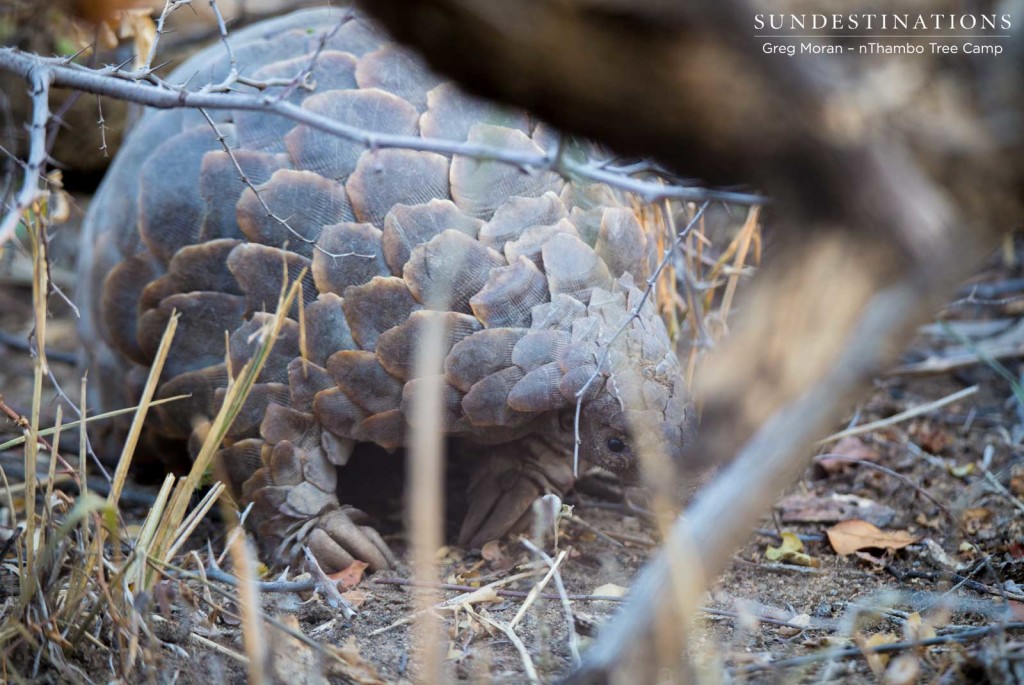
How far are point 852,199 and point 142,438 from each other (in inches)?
103

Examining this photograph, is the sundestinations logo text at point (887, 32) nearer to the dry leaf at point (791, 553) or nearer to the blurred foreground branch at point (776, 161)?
the blurred foreground branch at point (776, 161)

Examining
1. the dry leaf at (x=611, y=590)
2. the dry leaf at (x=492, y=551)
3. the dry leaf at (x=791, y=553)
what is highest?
the dry leaf at (x=791, y=553)

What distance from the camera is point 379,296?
2.60 m

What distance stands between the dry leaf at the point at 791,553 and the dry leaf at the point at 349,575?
1.12 m

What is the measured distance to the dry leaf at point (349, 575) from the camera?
8.29 feet

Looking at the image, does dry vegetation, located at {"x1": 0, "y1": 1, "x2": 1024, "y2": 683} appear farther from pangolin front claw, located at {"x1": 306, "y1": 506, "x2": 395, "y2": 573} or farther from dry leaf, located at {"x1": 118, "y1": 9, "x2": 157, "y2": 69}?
dry leaf, located at {"x1": 118, "y1": 9, "x2": 157, "y2": 69}

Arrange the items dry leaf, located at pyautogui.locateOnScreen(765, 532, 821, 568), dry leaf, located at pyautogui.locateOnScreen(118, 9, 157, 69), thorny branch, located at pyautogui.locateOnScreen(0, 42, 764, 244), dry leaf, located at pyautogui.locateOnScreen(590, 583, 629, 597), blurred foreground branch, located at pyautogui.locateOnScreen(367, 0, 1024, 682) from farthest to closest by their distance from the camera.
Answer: dry leaf, located at pyautogui.locateOnScreen(118, 9, 157, 69), dry leaf, located at pyautogui.locateOnScreen(765, 532, 821, 568), dry leaf, located at pyautogui.locateOnScreen(590, 583, 629, 597), thorny branch, located at pyautogui.locateOnScreen(0, 42, 764, 244), blurred foreground branch, located at pyautogui.locateOnScreen(367, 0, 1024, 682)

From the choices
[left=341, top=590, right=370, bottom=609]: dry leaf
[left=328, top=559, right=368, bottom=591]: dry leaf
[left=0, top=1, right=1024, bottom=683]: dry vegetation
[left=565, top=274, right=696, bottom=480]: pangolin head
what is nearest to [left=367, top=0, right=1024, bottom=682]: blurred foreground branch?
[left=0, top=1, right=1024, bottom=683]: dry vegetation

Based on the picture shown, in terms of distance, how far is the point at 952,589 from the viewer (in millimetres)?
2244

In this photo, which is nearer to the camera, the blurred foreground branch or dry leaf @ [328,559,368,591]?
the blurred foreground branch

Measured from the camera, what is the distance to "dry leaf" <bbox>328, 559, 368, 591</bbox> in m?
2.53

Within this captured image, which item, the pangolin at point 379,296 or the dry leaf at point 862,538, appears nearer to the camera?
the pangolin at point 379,296

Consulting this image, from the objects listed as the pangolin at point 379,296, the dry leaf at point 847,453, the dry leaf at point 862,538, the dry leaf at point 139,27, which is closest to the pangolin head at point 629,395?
the pangolin at point 379,296

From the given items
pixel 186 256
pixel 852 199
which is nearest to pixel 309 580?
pixel 186 256
